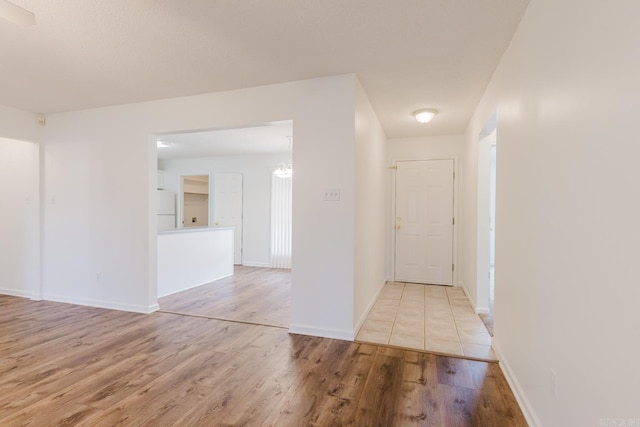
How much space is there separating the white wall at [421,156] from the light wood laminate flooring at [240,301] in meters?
1.97

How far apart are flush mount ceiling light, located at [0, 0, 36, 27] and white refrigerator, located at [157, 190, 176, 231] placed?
216 inches

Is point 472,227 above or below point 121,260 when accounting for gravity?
above

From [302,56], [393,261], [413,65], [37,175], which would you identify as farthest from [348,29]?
[37,175]

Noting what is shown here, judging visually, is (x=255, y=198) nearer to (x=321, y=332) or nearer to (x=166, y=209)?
(x=166, y=209)

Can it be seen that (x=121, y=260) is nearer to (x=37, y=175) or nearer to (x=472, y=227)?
(x=37, y=175)

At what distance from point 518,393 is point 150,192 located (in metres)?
3.93

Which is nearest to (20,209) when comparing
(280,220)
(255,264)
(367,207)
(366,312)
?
(255,264)

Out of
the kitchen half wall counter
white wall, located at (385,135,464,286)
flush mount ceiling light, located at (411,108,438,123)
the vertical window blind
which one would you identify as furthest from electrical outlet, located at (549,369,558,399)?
the vertical window blind

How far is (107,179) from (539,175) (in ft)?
14.3

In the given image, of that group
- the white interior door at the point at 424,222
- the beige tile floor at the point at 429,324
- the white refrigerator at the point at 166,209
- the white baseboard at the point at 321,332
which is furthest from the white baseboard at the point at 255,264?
the white baseboard at the point at 321,332

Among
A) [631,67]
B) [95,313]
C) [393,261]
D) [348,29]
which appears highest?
[348,29]

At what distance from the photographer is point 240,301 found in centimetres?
409

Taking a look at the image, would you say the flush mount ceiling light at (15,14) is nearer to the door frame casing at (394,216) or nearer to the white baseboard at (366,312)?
the white baseboard at (366,312)

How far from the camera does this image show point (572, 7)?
1296mm
